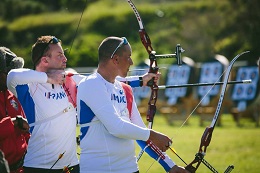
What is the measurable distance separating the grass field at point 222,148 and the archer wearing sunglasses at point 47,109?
3.08 m

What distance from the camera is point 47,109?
21.3 feet

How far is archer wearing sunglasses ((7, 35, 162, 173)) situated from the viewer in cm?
643

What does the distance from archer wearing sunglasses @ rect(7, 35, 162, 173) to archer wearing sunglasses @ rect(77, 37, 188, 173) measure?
0.61 meters

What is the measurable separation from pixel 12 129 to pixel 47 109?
36.5 inches

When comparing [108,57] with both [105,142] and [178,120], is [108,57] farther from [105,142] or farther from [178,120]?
[178,120]

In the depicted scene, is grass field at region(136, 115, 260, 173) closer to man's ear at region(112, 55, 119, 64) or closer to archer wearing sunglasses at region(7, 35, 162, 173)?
archer wearing sunglasses at region(7, 35, 162, 173)

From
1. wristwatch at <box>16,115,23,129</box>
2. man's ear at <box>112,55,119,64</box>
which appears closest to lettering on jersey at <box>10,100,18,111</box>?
wristwatch at <box>16,115,23,129</box>

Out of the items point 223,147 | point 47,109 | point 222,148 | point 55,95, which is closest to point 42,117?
point 47,109

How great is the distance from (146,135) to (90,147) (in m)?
0.48

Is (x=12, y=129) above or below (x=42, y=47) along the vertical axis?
below

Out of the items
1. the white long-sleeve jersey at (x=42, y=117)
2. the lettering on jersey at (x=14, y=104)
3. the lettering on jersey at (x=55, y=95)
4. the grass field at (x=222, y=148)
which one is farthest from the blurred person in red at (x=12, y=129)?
the grass field at (x=222, y=148)

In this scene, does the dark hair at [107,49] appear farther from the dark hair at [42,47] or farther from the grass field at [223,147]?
the grass field at [223,147]

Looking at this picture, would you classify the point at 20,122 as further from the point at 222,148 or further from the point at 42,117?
the point at 222,148

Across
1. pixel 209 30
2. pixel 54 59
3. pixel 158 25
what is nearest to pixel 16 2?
pixel 158 25
